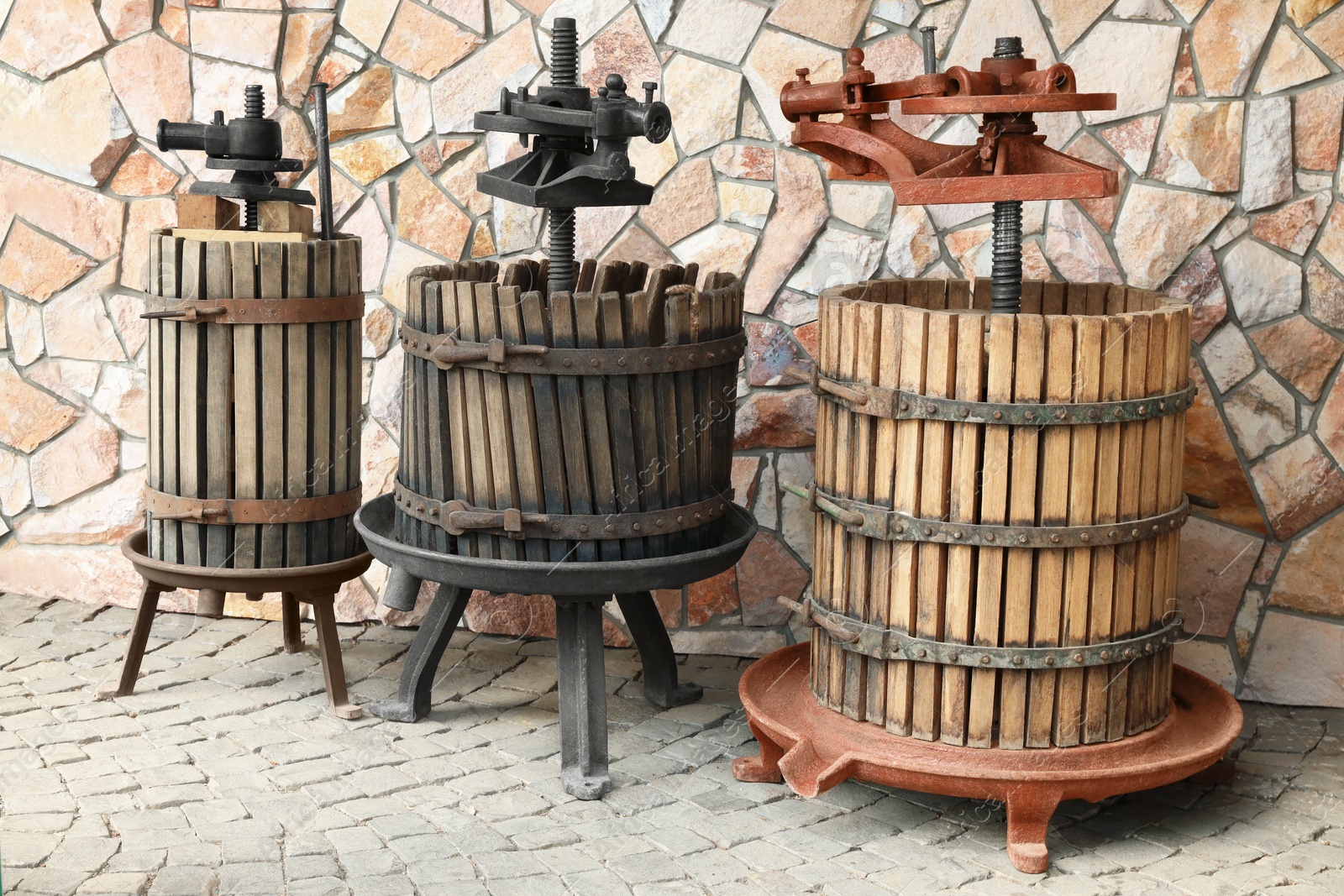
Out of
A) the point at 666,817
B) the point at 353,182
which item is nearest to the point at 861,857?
the point at 666,817

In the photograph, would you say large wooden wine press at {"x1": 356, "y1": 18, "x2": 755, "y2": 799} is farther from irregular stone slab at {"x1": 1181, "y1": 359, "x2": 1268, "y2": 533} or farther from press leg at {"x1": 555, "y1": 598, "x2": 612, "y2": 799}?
irregular stone slab at {"x1": 1181, "y1": 359, "x2": 1268, "y2": 533}

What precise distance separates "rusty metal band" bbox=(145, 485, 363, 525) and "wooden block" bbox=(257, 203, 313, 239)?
0.87m

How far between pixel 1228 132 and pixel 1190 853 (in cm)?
230

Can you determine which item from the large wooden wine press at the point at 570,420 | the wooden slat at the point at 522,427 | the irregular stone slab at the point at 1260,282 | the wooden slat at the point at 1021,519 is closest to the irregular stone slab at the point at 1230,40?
the irregular stone slab at the point at 1260,282

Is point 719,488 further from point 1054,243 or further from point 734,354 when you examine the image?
point 1054,243

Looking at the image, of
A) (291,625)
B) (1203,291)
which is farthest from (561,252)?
(1203,291)

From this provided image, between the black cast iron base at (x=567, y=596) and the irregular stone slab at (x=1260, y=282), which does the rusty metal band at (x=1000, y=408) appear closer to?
the black cast iron base at (x=567, y=596)

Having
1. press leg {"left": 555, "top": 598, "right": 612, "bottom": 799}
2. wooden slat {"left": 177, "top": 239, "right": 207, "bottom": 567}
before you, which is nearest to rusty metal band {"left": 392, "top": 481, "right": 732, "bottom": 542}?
press leg {"left": 555, "top": 598, "right": 612, "bottom": 799}

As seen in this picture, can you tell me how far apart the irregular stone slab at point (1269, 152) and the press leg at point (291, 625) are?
3512 mm

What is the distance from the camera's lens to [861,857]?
3.97m

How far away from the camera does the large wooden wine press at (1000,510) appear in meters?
3.83

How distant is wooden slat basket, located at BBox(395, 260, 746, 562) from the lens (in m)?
4.13

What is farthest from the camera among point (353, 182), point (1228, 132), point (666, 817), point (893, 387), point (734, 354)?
point (353, 182)

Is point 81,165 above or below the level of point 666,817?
above
